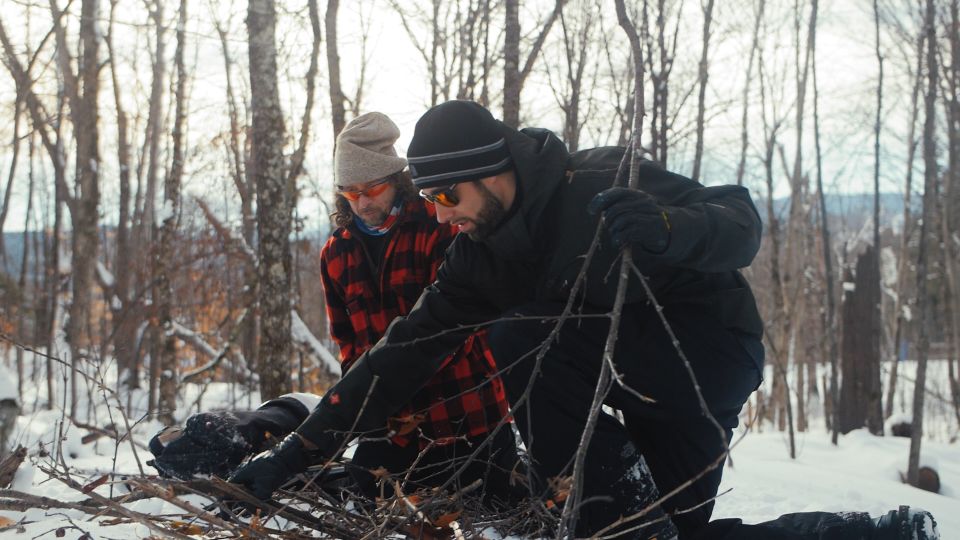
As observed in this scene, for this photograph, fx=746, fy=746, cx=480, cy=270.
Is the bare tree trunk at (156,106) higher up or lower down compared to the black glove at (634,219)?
higher up

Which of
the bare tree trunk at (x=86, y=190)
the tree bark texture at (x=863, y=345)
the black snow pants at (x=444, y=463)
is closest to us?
the black snow pants at (x=444, y=463)

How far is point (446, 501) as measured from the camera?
172 cm

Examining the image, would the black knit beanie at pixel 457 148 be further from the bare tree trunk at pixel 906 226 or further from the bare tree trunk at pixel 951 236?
the bare tree trunk at pixel 951 236

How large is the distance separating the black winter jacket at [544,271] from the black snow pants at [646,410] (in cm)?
7

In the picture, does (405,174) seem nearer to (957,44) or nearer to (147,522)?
(147,522)

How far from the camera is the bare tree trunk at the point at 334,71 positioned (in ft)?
22.1

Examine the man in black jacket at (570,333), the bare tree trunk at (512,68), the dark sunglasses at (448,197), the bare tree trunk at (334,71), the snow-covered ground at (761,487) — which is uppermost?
the bare tree trunk at (334,71)

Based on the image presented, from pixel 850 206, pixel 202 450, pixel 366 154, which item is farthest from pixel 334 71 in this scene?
pixel 850 206

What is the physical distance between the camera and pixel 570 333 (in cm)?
198

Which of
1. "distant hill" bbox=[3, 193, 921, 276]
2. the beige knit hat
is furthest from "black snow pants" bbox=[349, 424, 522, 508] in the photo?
"distant hill" bbox=[3, 193, 921, 276]

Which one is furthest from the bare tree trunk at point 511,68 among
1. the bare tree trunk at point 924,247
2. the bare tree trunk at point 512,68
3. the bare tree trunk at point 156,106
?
the bare tree trunk at point 156,106

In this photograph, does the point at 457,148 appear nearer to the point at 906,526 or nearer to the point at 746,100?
the point at 906,526

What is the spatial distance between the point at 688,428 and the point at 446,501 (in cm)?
66

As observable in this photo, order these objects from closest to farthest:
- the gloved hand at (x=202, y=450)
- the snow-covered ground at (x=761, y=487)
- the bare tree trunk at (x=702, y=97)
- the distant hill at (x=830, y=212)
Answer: the snow-covered ground at (x=761, y=487)
the gloved hand at (x=202, y=450)
the bare tree trunk at (x=702, y=97)
the distant hill at (x=830, y=212)
